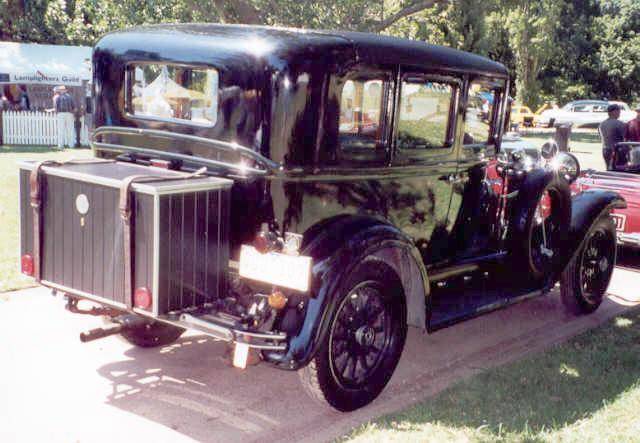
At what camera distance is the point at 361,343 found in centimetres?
418

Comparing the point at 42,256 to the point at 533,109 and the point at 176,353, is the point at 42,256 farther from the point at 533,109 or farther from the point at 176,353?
the point at 533,109

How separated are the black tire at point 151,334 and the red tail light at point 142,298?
1.25 m

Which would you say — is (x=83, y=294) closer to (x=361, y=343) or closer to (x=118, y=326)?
(x=118, y=326)

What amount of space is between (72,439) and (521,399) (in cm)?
255

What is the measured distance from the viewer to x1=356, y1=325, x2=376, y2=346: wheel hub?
4.15 m

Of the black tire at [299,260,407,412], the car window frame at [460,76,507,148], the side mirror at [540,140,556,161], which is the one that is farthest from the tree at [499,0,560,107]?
the black tire at [299,260,407,412]

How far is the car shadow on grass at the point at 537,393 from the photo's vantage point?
4008 millimetres

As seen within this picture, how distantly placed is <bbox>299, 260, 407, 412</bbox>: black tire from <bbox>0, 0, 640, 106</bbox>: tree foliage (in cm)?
1268

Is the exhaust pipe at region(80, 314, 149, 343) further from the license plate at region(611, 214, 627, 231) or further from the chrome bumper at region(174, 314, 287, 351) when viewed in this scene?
the license plate at region(611, 214, 627, 231)

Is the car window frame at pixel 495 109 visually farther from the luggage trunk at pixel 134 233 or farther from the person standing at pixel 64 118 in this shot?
the person standing at pixel 64 118

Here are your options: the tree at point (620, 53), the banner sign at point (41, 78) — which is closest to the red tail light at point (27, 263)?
the banner sign at point (41, 78)

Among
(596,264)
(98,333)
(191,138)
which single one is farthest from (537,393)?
(98,333)

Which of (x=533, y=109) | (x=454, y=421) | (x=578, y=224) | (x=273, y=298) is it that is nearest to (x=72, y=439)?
(x=273, y=298)

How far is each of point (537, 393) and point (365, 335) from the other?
1.17m
